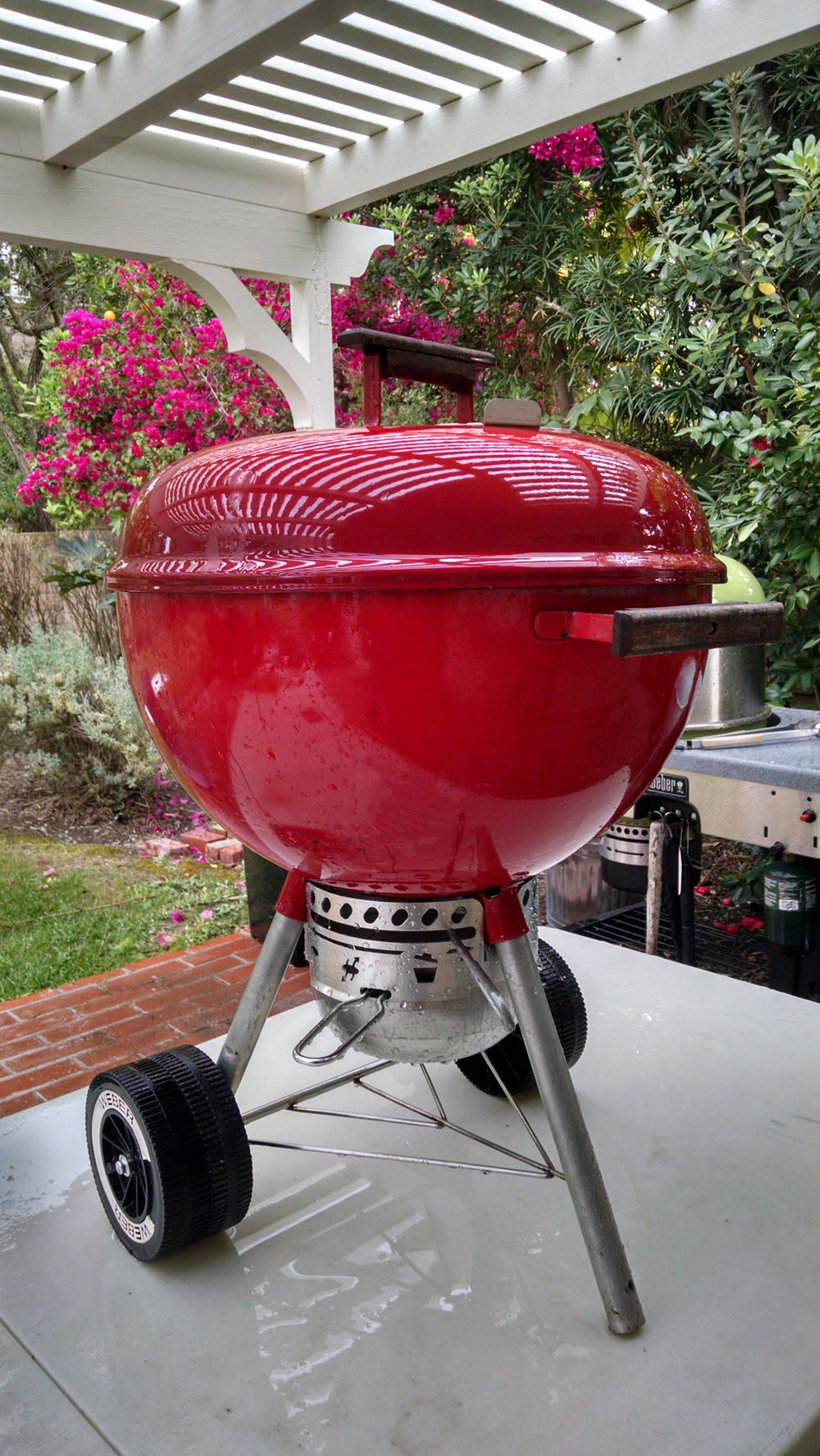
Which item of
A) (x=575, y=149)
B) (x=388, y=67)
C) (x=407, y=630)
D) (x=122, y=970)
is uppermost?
(x=575, y=149)

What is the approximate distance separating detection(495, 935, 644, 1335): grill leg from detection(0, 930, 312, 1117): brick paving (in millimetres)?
1478

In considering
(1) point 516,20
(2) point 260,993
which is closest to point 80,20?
(1) point 516,20

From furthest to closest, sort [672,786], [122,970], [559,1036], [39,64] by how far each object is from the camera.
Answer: [122,970] → [672,786] → [39,64] → [559,1036]

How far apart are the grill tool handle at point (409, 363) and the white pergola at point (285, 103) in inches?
35.3

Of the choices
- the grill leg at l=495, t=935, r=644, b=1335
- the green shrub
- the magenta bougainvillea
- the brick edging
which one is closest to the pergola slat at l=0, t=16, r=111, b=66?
the grill leg at l=495, t=935, r=644, b=1335

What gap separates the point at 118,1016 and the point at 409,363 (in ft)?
6.56

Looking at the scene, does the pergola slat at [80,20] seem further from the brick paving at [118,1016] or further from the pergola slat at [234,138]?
the brick paving at [118,1016]

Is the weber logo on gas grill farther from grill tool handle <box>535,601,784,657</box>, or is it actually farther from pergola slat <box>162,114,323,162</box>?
pergola slat <box>162,114,323,162</box>

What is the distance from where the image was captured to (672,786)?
87.7 inches

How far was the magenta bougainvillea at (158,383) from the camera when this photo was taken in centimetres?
529

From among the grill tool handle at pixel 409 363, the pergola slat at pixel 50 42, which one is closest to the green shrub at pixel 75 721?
the pergola slat at pixel 50 42

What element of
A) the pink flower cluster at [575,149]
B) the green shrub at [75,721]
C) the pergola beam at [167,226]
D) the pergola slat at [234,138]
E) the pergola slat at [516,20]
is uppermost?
the pink flower cluster at [575,149]

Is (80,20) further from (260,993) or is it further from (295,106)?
(260,993)

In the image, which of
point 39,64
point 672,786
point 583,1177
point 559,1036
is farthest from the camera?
point 672,786
